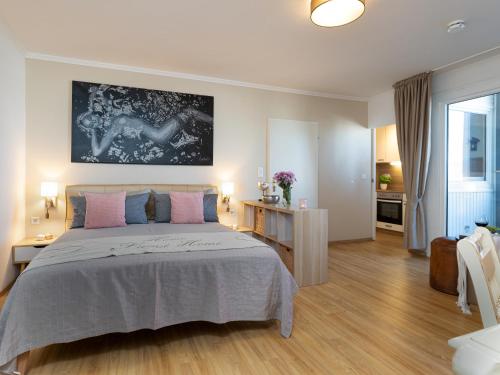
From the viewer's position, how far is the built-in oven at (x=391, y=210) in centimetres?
613

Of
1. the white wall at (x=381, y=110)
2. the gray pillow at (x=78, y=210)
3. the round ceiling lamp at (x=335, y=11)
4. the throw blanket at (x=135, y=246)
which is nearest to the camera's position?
the throw blanket at (x=135, y=246)

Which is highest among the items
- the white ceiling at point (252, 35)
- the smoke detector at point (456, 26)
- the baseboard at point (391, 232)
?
the white ceiling at point (252, 35)

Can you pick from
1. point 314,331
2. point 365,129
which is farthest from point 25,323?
point 365,129

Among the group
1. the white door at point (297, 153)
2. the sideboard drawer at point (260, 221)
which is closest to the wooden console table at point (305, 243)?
the sideboard drawer at point (260, 221)

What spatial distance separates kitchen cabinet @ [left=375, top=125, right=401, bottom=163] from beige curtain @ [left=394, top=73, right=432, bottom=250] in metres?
1.78

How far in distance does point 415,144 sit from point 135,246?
410 cm

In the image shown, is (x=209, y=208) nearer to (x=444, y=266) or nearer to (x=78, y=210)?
(x=78, y=210)

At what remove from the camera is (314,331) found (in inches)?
93.9

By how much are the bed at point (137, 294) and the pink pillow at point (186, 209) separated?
1.23 meters

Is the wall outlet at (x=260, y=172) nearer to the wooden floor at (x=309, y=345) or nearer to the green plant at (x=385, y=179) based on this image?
the wooden floor at (x=309, y=345)

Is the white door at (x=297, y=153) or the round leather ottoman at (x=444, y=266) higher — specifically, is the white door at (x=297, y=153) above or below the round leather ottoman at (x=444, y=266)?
above

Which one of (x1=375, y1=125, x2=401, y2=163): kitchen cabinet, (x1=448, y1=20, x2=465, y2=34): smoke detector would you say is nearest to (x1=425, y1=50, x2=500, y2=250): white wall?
(x1=448, y1=20, x2=465, y2=34): smoke detector

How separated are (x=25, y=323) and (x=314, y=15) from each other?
293 cm

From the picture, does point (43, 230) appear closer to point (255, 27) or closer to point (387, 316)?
point (255, 27)
